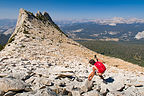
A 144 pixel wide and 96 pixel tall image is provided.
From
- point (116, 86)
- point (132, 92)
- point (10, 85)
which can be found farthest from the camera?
point (116, 86)

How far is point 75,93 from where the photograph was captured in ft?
23.9

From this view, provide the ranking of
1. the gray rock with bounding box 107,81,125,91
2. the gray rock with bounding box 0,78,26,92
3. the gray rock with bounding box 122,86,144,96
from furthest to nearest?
the gray rock with bounding box 107,81,125,91 < the gray rock with bounding box 122,86,144,96 < the gray rock with bounding box 0,78,26,92

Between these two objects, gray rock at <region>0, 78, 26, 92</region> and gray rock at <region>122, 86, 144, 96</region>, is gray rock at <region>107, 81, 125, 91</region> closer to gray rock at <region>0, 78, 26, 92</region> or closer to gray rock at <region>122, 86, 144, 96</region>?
gray rock at <region>122, 86, 144, 96</region>

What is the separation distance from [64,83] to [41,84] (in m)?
1.74

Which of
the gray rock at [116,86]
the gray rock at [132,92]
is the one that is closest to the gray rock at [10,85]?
the gray rock at [116,86]

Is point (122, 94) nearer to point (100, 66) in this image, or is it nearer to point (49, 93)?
point (100, 66)

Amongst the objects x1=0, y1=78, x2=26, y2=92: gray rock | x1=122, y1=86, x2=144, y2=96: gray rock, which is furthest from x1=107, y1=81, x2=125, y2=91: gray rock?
x1=0, y1=78, x2=26, y2=92: gray rock

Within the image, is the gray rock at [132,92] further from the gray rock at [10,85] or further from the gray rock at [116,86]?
the gray rock at [10,85]

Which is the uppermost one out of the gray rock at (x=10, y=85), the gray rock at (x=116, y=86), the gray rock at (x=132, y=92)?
the gray rock at (x=10, y=85)

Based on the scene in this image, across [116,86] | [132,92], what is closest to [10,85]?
[116,86]

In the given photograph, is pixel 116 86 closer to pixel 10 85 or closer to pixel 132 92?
pixel 132 92

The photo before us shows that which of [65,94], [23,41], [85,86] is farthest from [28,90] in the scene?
[23,41]

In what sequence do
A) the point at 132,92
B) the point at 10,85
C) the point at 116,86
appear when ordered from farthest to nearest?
the point at 116,86, the point at 132,92, the point at 10,85

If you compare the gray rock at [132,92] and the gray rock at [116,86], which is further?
the gray rock at [116,86]
